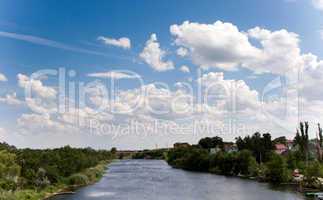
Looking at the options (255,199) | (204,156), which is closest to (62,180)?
(255,199)

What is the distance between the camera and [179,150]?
13312 centimetres

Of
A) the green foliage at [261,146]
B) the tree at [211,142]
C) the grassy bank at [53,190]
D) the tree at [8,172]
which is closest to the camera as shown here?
the grassy bank at [53,190]

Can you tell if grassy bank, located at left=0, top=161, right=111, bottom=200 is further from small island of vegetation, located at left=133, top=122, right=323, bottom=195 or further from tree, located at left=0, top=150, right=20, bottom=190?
small island of vegetation, located at left=133, top=122, right=323, bottom=195

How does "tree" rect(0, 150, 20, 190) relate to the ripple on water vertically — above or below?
above

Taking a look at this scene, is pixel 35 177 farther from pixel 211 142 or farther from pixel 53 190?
pixel 211 142

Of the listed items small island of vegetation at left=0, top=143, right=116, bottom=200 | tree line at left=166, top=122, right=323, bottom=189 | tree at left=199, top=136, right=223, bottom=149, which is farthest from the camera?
tree at left=199, top=136, right=223, bottom=149

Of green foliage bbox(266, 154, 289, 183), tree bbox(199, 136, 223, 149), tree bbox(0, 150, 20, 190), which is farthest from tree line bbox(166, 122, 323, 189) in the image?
tree bbox(0, 150, 20, 190)

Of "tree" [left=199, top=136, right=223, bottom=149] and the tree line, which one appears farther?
"tree" [left=199, top=136, right=223, bottom=149]

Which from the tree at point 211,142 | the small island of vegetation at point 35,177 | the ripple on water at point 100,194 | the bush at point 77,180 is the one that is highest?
the tree at point 211,142

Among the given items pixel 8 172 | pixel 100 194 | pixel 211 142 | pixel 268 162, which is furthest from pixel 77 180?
pixel 211 142

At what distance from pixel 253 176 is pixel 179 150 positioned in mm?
61112

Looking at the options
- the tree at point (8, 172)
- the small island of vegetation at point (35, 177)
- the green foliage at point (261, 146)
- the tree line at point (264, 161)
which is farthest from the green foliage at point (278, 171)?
the tree at point (8, 172)

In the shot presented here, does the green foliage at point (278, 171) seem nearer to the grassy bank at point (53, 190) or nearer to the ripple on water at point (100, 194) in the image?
the ripple on water at point (100, 194)

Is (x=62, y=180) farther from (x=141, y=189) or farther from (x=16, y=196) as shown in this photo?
(x=16, y=196)
